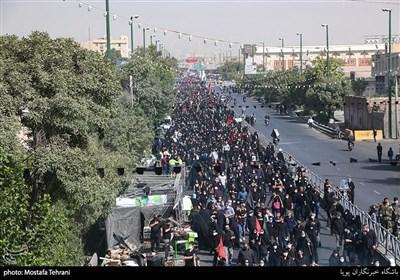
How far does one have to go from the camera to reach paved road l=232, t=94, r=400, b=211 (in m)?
29.7

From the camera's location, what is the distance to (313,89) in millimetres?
70250

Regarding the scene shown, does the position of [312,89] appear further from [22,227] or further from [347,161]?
[22,227]

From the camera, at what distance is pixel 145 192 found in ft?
75.3

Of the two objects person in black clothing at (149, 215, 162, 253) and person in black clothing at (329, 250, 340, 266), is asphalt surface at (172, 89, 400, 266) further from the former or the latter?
person in black clothing at (149, 215, 162, 253)

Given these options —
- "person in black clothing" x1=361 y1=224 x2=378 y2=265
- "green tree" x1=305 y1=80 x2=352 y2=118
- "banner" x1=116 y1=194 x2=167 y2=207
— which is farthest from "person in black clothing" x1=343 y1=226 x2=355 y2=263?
"green tree" x1=305 y1=80 x2=352 y2=118

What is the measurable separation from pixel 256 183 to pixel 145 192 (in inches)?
157

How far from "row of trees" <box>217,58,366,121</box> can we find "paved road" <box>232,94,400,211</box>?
617 centimetres

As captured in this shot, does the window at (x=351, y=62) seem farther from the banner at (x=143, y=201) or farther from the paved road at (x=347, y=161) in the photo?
the banner at (x=143, y=201)

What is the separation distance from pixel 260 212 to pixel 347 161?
20866 mm

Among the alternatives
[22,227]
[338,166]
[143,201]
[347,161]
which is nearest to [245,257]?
[22,227]

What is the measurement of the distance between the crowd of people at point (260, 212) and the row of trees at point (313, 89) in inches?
1222
